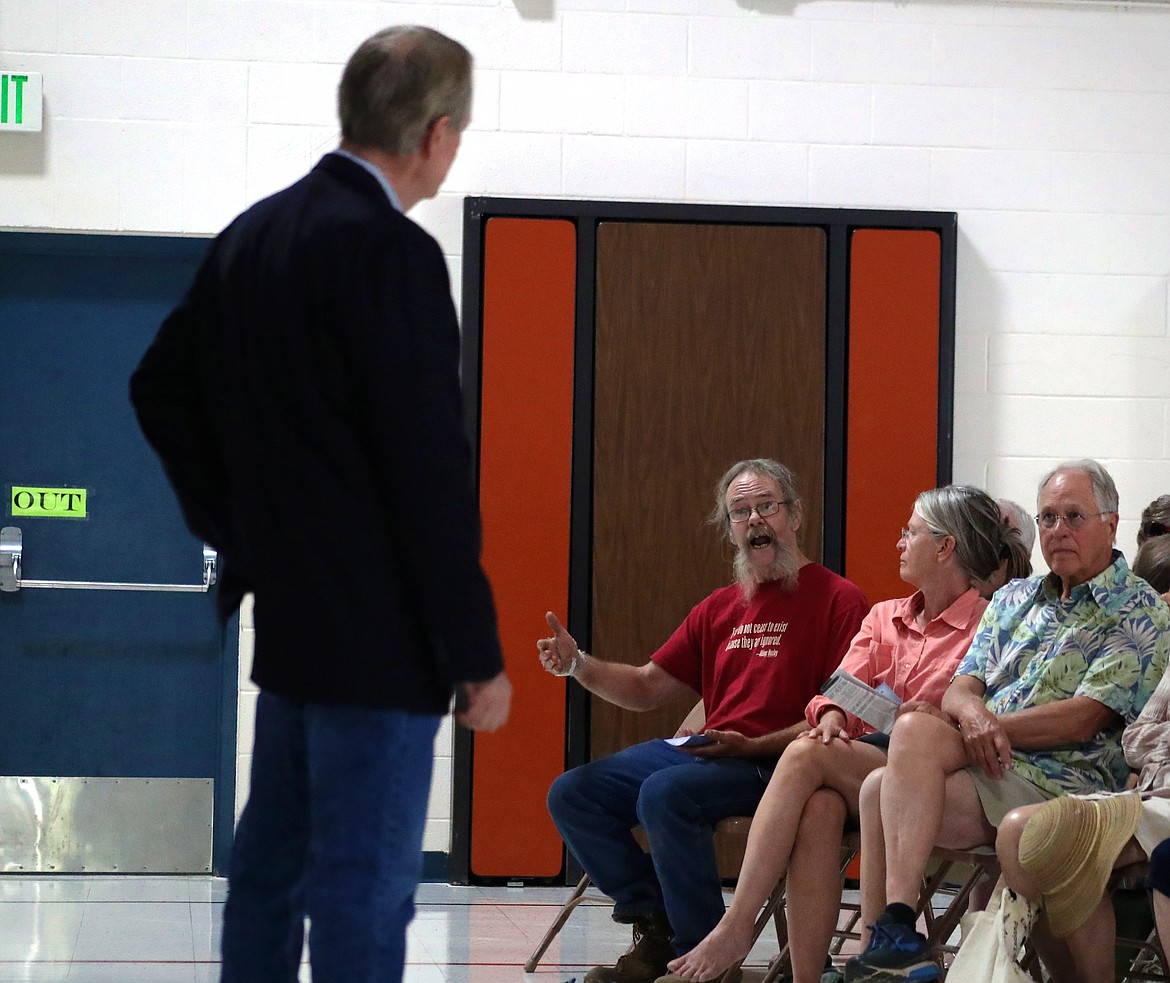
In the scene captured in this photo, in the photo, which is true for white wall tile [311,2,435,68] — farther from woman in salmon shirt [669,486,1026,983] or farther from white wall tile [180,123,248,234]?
woman in salmon shirt [669,486,1026,983]

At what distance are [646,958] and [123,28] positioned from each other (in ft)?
10.6

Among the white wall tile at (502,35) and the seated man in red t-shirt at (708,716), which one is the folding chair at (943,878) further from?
the white wall tile at (502,35)

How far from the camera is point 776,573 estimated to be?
11.4 feet

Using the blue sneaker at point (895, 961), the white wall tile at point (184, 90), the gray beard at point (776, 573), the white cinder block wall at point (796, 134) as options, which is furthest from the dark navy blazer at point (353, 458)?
the white wall tile at point (184, 90)

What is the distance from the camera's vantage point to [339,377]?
5.35ft

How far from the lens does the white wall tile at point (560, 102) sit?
15.3 feet

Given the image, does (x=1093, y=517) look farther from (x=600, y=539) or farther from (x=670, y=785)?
(x=600, y=539)

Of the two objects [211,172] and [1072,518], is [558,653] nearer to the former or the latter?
[1072,518]

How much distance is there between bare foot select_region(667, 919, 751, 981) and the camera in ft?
9.39

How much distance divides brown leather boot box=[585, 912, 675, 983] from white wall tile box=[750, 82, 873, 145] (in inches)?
103

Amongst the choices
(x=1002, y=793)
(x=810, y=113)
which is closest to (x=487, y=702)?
(x=1002, y=793)

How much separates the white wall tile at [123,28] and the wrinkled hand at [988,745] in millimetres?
3250

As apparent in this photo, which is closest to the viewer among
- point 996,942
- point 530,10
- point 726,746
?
point 996,942

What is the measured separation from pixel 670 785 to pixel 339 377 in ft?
5.66
